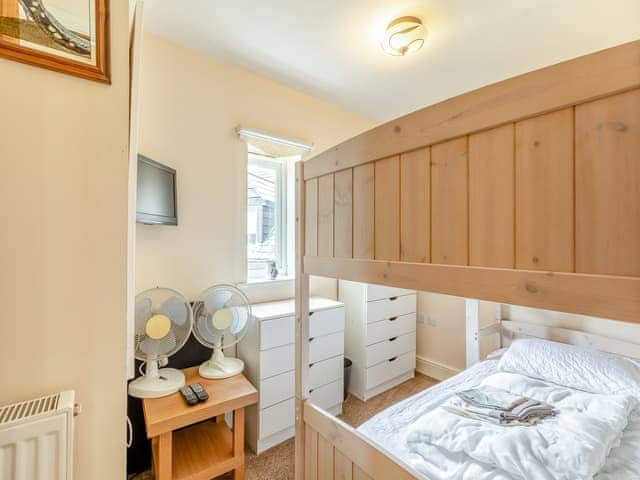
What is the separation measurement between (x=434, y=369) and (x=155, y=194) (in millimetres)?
2972

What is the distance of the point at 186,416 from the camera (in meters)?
1.41

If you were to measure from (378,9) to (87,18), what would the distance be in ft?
4.63

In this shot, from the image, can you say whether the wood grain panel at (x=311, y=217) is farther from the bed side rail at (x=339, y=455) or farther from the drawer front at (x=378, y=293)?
the drawer front at (x=378, y=293)

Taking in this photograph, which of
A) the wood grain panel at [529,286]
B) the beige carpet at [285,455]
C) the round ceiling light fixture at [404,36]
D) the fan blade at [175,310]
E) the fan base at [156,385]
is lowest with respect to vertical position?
the beige carpet at [285,455]

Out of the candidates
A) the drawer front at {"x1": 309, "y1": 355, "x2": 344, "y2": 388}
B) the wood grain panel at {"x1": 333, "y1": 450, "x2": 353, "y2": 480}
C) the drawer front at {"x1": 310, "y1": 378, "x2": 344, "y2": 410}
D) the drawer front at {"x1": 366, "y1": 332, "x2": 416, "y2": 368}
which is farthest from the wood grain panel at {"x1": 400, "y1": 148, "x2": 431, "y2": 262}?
the drawer front at {"x1": 366, "y1": 332, "x2": 416, "y2": 368}

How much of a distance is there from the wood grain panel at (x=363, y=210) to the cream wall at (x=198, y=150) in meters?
1.42

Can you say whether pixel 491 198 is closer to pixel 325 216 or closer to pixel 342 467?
pixel 325 216

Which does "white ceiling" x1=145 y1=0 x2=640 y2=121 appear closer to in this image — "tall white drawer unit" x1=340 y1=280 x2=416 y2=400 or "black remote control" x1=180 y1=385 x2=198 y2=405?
"tall white drawer unit" x1=340 y1=280 x2=416 y2=400

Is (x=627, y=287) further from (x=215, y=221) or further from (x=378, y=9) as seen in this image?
(x=215, y=221)

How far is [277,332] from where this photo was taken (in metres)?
1.97

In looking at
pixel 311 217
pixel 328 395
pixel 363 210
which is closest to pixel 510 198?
pixel 363 210

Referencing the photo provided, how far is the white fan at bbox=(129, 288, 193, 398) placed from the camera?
4.97 ft

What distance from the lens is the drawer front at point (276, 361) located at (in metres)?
1.91

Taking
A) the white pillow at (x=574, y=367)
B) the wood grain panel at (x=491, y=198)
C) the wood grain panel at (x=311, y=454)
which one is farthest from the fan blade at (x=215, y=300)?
the white pillow at (x=574, y=367)
